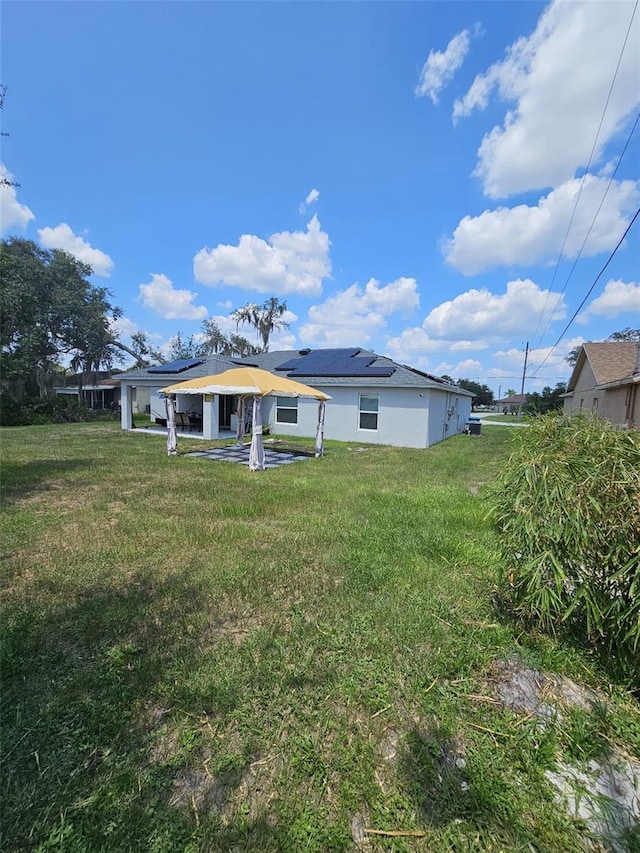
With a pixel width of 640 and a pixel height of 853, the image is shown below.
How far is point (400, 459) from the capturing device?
1087 cm

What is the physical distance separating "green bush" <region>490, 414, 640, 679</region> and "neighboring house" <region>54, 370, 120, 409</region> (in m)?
33.3

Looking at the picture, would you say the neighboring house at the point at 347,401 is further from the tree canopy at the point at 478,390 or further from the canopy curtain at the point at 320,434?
the tree canopy at the point at 478,390

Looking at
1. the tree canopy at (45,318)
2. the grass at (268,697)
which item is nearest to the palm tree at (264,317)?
the tree canopy at (45,318)

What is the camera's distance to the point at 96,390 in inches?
1251

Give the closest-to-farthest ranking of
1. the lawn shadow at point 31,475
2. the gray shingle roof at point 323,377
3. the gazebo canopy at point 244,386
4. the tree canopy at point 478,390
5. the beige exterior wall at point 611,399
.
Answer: the lawn shadow at point 31,475, the gazebo canopy at point 244,386, the beige exterior wall at point 611,399, the gray shingle roof at point 323,377, the tree canopy at point 478,390

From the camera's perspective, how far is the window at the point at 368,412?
14422 millimetres

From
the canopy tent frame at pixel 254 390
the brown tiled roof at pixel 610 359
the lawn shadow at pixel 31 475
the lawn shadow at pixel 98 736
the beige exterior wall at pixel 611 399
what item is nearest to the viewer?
the lawn shadow at pixel 98 736

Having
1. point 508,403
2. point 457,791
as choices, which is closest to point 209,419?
point 457,791

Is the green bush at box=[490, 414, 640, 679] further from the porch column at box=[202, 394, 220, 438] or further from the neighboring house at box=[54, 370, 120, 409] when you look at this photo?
the neighboring house at box=[54, 370, 120, 409]

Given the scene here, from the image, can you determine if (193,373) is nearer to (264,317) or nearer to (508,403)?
(264,317)

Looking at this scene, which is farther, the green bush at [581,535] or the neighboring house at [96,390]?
the neighboring house at [96,390]

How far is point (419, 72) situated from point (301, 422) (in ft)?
37.8

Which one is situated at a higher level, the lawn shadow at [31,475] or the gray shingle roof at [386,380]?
the gray shingle roof at [386,380]

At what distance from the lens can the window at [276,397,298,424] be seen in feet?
52.5
